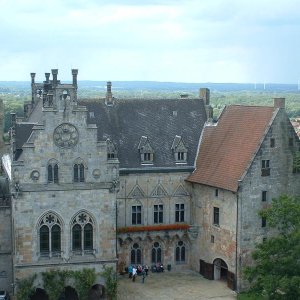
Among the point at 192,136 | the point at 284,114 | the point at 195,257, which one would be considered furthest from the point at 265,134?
the point at 195,257

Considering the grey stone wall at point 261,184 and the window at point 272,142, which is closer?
the grey stone wall at point 261,184

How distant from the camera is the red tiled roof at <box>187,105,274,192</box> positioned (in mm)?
57000

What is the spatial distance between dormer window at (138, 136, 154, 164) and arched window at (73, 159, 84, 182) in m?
9.95

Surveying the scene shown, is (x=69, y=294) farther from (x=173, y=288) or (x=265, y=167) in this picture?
(x=265, y=167)

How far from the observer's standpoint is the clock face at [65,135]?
5222 cm

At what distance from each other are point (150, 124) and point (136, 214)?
928cm

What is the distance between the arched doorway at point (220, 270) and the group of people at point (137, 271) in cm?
669

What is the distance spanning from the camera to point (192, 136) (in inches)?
2557

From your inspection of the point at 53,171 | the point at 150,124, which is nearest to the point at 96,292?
the point at 53,171

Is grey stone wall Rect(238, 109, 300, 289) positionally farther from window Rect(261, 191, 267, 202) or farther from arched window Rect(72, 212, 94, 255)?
arched window Rect(72, 212, 94, 255)

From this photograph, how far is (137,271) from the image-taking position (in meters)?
61.5

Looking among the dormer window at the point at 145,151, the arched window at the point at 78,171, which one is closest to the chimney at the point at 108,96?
the dormer window at the point at 145,151

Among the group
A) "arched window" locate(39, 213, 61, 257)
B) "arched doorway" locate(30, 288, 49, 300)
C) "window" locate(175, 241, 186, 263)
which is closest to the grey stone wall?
"window" locate(175, 241, 186, 263)

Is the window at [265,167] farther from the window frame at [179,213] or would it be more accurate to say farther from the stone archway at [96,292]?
the stone archway at [96,292]
